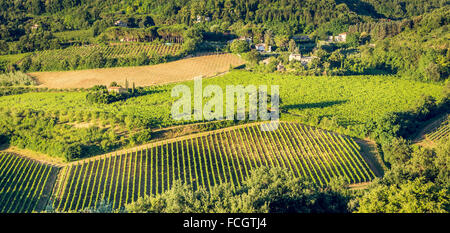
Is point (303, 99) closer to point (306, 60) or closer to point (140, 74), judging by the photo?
point (306, 60)

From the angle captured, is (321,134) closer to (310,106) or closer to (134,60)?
(310,106)

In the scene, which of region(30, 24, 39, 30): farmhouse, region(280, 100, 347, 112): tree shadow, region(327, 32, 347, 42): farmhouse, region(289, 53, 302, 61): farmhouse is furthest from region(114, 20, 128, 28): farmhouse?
region(280, 100, 347, 112): tree shadow

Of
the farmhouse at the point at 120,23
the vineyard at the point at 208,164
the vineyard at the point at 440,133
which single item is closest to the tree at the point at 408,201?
the vineyard at the point at 208,164

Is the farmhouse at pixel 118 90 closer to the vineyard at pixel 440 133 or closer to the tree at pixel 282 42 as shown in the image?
the tree at pixel 282 42

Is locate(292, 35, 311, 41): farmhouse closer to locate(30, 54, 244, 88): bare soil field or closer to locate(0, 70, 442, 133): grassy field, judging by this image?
locate(30, 54, 244, 88): bare soil field

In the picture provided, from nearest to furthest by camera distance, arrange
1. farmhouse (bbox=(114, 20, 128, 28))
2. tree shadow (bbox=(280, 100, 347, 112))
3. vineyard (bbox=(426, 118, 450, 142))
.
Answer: vineyard (bbox=(426, 118, 450, 142)) → tree shadow (bbox=(280, 100, 347, 112)) → farmhouse (bbox=(114, 20, 128, 28))

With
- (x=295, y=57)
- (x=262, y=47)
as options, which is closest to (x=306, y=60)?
(x=295, y=57)
